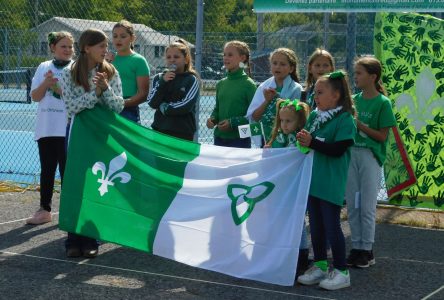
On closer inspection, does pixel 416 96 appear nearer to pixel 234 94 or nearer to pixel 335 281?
pixel 234 94

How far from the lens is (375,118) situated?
6938 mm

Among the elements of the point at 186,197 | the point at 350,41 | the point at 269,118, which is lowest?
the point at 186,197

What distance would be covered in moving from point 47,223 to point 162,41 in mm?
5310

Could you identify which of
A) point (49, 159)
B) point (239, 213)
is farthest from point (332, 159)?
point (49, 159)

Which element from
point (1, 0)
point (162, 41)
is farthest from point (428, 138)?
point (1, 0)

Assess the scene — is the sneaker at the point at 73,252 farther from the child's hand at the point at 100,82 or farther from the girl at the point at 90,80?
the child's hand at the point at 100,82

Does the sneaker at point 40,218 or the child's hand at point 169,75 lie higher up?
the child's hand at point 169,75

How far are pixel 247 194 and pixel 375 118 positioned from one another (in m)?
1.33

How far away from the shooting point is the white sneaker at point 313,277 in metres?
6.30

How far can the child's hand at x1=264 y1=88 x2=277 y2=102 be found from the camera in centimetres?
716

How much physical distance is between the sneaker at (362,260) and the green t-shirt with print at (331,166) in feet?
2.94

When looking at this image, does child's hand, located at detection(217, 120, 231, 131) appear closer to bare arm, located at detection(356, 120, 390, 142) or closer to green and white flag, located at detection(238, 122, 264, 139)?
green and white flag, located at detection(238, 122, 264, 139)

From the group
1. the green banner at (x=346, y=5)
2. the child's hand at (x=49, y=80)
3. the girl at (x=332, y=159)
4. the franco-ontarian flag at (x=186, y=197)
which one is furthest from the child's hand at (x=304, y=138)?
the green banner at (x=346, y=5)

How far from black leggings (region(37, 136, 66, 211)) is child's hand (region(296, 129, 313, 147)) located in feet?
9.49
